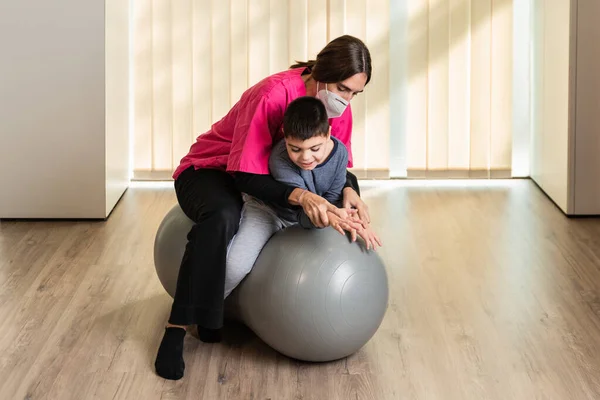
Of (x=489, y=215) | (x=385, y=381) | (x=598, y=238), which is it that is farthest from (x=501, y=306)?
(x=489, y=215)

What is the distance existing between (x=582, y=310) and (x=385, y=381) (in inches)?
35.1

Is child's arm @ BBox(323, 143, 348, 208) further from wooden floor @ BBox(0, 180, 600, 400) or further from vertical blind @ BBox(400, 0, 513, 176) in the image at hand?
vertical blind @ BBox(400, 0, 513, 176)

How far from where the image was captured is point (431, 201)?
4.90 metres

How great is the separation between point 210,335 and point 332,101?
0.78 m

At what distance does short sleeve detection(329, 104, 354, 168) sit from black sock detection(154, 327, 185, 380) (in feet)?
2.39

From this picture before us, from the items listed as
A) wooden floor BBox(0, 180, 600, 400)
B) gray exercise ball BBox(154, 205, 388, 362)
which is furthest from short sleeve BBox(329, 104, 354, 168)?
wooden floor BBox(0, 180, 600, 400)

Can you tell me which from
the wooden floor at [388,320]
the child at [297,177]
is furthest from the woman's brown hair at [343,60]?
the wooden floor at [388,320]

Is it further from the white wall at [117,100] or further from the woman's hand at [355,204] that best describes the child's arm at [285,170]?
the white wall at [117,100]

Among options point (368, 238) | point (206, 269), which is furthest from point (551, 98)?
point (206, 269)

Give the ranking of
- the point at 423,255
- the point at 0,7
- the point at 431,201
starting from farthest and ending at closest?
the point at 431,201, the point at 0,7, the point at 423,255

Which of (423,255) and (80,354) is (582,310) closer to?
(423,255)

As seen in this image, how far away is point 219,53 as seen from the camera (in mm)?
5160

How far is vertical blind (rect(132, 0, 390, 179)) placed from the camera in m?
5.11

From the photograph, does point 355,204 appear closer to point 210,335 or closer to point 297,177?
point 297,177
